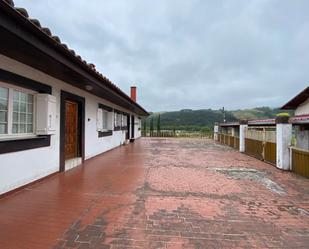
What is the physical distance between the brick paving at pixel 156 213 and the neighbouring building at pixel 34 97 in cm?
51

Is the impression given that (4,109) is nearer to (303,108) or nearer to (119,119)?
(119,119)

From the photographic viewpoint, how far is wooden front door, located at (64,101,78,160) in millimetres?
7535

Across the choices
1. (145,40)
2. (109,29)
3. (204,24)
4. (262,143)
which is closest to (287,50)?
(204,24)

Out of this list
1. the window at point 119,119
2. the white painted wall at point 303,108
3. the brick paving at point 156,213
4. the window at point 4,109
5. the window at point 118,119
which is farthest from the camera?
the window at point 119,119

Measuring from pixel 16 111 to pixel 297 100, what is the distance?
50.8 ft

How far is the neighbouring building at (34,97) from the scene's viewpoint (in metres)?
3.33

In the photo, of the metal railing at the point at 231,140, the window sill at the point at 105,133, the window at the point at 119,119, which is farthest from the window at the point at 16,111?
the metal railing at the point at 231,140

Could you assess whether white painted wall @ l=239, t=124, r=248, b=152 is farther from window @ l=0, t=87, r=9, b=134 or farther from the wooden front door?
window @ l=0, t=87, r=9, b=134

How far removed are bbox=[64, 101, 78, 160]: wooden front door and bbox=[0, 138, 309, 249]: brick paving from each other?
1.61 m

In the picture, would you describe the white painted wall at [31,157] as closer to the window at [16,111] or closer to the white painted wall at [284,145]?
the window at [16,111]

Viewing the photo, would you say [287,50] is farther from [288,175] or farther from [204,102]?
[204,102]

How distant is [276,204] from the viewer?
4.20 metres

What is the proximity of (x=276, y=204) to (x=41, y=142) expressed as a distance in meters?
5.14

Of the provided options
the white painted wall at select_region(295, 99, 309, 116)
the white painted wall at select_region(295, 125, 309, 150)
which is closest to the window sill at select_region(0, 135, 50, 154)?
the white painted wall at select_region(295, 125, 309, 150)
